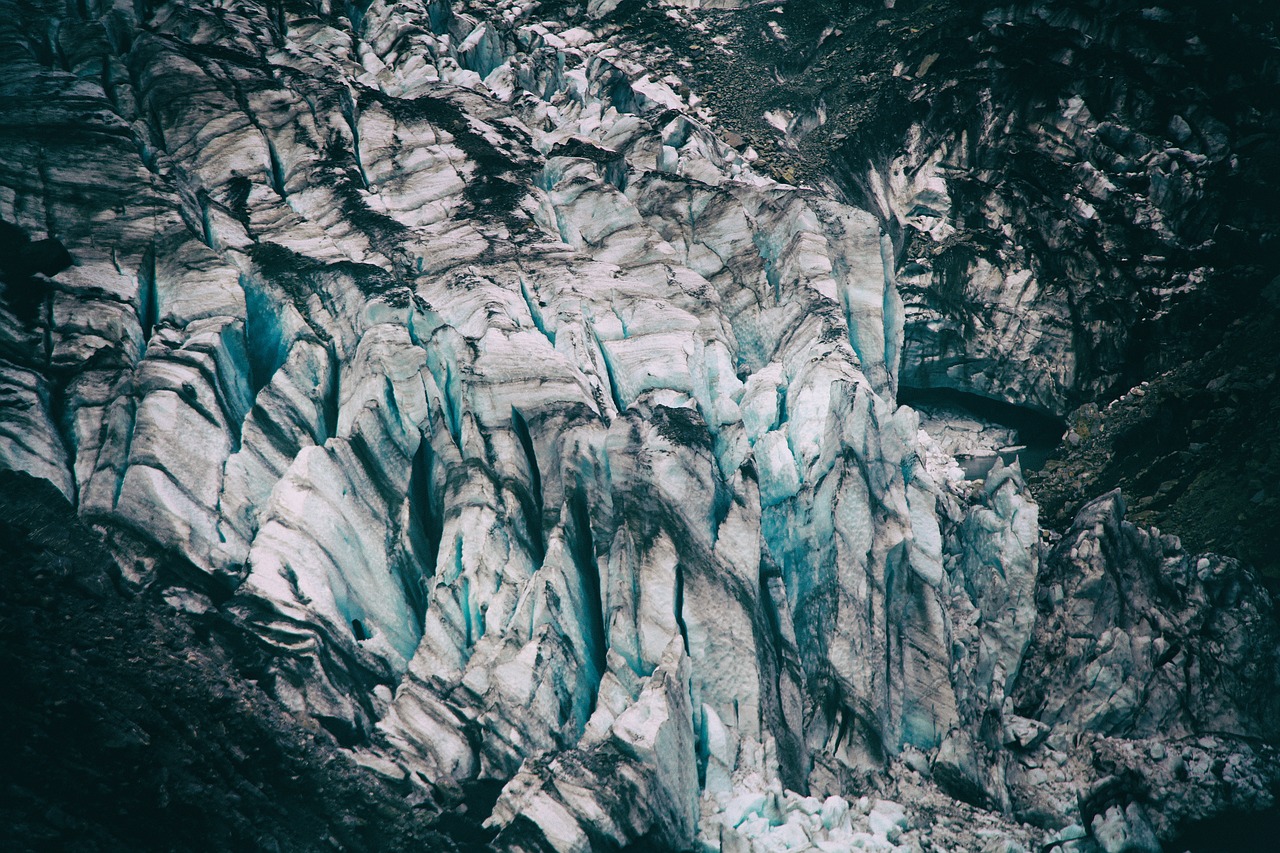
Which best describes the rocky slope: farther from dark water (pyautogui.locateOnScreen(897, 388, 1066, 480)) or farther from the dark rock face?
dark water (pyautogui.locateOnScreen(897, 388, 1066, 480))

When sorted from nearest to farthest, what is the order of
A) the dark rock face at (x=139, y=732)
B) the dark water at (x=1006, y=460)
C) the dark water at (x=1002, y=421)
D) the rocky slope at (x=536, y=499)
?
the dark rock face at (x=139, y=732) → the rocky slope at (x=536, y=499) → the dark water at (x=1006, y=460) → the dark water at (x=1002, y=421)

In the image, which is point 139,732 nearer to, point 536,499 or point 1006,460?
point 536,499

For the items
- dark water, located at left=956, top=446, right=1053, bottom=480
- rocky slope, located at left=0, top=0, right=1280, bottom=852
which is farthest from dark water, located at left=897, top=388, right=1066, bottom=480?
rocky slope, located at left=0, top=0, right=1280, bottom=852

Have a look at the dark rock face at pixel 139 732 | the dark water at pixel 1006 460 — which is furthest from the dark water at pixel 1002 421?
the dark rock face at pixel 139 732

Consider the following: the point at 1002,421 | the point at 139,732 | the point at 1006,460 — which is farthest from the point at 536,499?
the point at 1002,421

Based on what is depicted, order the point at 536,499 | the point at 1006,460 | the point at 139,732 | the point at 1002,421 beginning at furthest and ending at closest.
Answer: the point at 1002,421, the point at 1006,460, the point at 536,499, the point at 139,732

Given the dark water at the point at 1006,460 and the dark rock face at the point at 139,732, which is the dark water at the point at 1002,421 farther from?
the dark rock face at the point at 139,732

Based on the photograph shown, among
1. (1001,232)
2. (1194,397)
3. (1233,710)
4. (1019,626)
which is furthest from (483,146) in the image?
(1233,710)

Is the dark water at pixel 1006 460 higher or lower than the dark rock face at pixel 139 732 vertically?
higher

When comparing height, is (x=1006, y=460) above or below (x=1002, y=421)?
below
